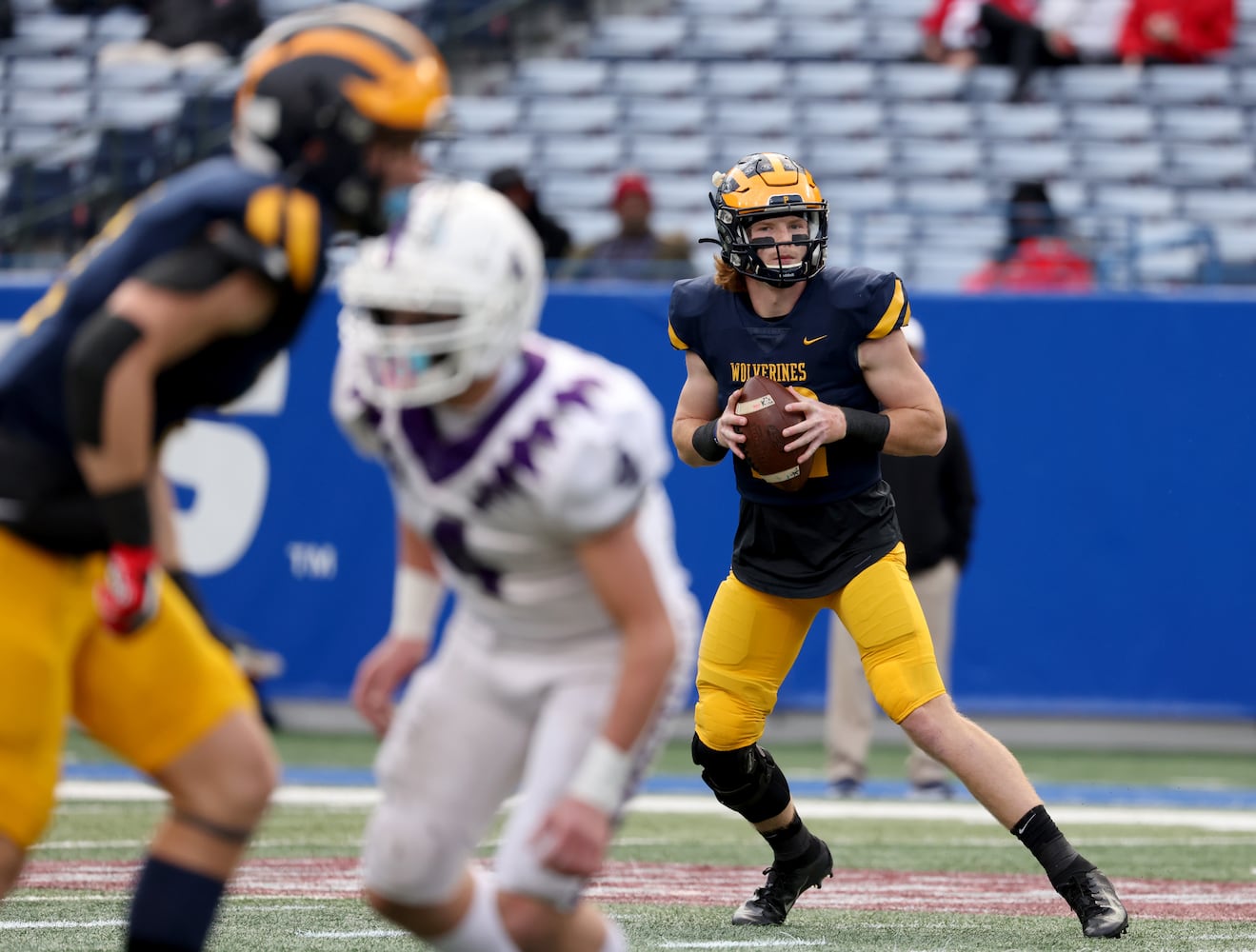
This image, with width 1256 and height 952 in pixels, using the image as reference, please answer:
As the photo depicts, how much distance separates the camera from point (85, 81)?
14242 millimetres

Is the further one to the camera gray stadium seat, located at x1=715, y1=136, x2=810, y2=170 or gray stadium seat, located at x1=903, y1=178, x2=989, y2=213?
gray stadium seat, located at x1=715, y1=136, x2=810, y2=170

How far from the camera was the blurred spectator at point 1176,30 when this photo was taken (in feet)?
45.3

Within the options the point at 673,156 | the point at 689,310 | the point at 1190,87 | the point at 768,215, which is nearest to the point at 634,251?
the point at 673,156

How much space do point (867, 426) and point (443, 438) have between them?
2.03 m

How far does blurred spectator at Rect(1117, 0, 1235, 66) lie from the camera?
544 inches

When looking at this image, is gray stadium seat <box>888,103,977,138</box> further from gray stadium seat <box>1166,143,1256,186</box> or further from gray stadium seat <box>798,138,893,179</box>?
gray stadium seat <box>1166,143,1256,186</box>

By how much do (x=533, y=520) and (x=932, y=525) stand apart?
565cm

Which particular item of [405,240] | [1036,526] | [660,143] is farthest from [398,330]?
[660,143]

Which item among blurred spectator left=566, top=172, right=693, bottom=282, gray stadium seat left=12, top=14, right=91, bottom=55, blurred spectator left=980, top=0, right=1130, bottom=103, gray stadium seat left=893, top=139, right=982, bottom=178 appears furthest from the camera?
gray stadium seat left=12, top=14, right=91, bottom=55

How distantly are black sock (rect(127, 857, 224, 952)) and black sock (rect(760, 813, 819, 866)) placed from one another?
2.22 metres

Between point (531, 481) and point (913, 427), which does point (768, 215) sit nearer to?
point (913, 427)

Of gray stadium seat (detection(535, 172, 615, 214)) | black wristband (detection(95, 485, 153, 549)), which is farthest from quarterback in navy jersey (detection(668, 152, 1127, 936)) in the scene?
gray stadium seat (detection(535, 172, 615, 214))

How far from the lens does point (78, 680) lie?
3297mm

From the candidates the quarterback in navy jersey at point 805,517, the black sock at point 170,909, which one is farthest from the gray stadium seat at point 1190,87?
the black sock at point 170,909
